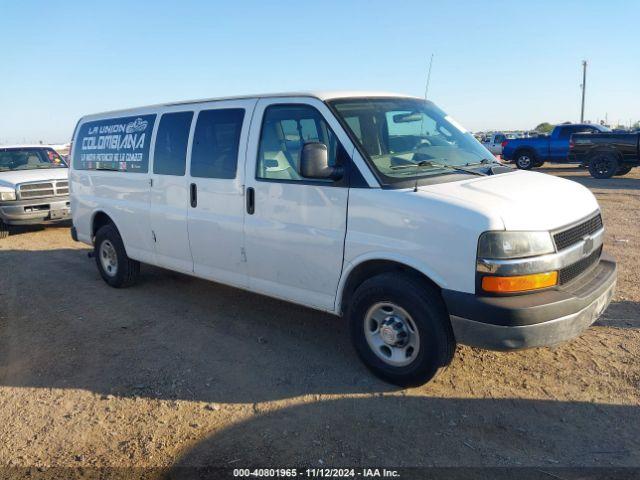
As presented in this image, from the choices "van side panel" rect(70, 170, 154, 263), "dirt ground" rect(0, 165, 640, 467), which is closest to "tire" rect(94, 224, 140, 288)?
"van side panel" rect(70, 170, 154, 263)

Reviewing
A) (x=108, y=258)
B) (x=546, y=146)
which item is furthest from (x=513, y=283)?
(x=546, y=146)

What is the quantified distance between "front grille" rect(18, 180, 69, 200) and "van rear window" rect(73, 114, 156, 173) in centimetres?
400

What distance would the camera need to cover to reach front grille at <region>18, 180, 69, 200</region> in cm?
1042

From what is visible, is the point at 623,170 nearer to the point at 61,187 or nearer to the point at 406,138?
the point at 406,138

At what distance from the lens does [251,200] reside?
4598 millimetres

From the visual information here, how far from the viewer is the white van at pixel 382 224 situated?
3342 mm

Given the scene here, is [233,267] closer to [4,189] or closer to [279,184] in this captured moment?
[279,184]

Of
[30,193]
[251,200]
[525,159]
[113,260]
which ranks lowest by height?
[113,260]

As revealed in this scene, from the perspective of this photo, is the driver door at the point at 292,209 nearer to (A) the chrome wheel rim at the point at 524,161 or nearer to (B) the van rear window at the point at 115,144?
(B) the van rear window at the point at 115,144

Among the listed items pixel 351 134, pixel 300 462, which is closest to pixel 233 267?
pixel 351 134

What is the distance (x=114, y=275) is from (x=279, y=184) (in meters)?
3.40

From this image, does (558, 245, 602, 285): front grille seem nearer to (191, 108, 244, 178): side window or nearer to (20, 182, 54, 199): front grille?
(191, 108, 244, 178): side window

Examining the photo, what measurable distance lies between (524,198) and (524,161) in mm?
20012

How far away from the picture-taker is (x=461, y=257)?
335 cm
